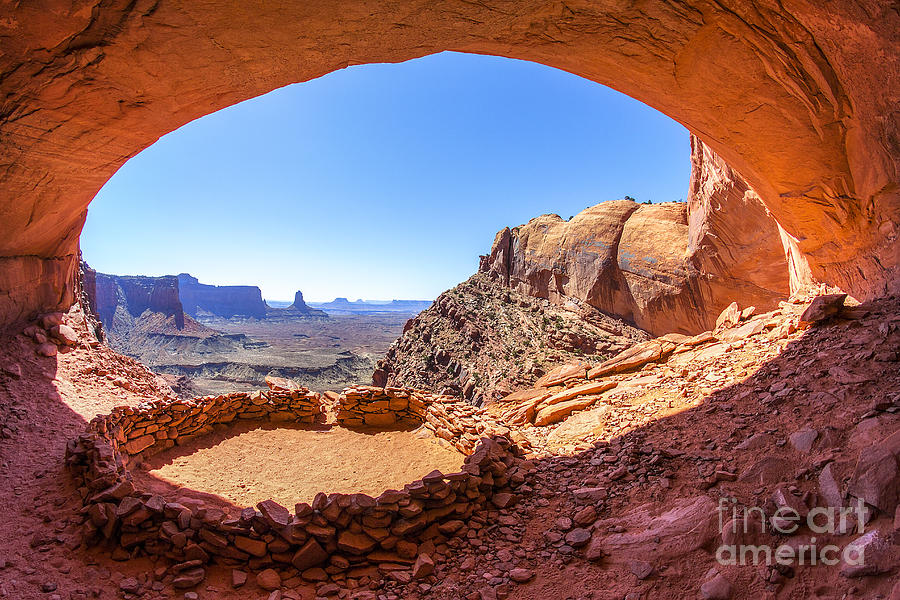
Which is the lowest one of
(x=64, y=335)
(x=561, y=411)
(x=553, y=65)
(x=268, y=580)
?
(x=268, y=580)

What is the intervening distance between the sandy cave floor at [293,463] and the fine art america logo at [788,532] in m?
4.28

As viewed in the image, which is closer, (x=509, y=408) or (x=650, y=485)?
(x=650, y=485)

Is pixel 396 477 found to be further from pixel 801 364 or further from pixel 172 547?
pixel 801 364

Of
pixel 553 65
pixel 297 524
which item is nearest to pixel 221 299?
pixel 297 524

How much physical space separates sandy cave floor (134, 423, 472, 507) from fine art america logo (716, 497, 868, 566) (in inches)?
169

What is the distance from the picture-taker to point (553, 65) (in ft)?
18.1

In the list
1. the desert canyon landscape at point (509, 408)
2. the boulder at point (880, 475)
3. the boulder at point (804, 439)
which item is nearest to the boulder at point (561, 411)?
the desert canyon landscape at point (509, 408)

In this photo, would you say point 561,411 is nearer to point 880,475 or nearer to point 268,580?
point 880,475

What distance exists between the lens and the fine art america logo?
7.58 feet

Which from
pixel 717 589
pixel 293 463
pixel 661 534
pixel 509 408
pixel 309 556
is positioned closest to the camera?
pixel 717 589

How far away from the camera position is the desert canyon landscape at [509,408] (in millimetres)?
3104

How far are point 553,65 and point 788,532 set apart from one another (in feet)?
19.7

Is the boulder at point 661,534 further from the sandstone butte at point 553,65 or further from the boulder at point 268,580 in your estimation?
the sandstone butte at point 553,65

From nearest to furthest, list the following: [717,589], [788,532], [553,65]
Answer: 1. [717,589]
2. [788,532]
3. [553,65]
